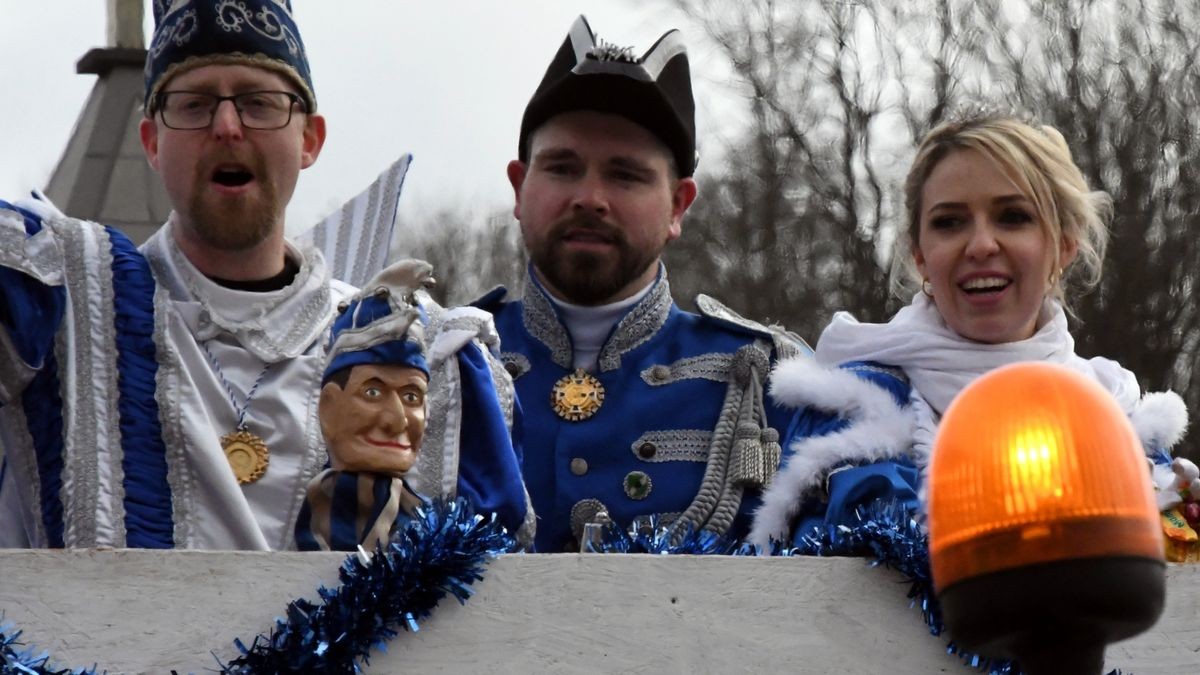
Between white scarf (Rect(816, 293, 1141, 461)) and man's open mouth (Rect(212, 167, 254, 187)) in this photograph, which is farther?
white scarf (Rect(816, 293, 1141, 461))

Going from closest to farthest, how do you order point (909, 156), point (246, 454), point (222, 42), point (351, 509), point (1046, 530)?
point (1046, 530) → point (351, 509) → point (246, 454) → point (222, 42) → point (909, 156)

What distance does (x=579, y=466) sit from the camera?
3.69 meters

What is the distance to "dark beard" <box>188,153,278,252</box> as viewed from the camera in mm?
3000

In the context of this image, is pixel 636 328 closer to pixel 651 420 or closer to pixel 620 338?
pixel 620 338

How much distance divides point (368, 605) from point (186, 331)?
110 centimetres

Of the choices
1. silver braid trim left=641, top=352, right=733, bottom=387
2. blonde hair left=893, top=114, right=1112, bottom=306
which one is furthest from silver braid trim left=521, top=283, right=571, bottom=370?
blonde hair left=893, top=114, right=1112, bottom=306

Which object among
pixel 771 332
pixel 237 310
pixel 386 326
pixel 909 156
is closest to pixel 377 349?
pixel 386 326

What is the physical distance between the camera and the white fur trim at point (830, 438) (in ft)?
9.77

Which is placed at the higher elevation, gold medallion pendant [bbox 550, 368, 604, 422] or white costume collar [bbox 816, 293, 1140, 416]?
white costume collar [bbox 816, 293, 1140, 416]

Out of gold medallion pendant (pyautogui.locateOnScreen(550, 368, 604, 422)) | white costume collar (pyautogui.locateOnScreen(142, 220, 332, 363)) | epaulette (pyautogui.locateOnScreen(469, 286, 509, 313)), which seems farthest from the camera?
epaulette (pyautogui.locateOnScreen(469, 286, 509, 313))

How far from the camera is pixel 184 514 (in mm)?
2861

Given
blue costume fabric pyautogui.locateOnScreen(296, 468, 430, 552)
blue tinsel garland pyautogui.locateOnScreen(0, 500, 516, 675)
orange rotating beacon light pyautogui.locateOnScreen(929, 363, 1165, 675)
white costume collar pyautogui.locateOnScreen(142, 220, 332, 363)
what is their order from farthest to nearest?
white costume collar pyautogui.locateOnScreen(142, 220, 332, 363) → blue costume fabric pyautogui.locateOnScreen(296, 468, 430, 552) → blue tinsel garland pyautogui.locateOnScreen(0, 500, 516, 675) → orange rotating beacon light pyautogui.locateOnScreen(929, 363, 1165, 675)

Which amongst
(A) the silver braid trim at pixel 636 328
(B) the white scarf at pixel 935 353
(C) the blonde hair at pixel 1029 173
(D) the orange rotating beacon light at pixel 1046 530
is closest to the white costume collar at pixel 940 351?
(B) the white scarf at pixel 935 353

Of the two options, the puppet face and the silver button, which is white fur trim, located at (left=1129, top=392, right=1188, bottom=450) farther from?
the puppet face
